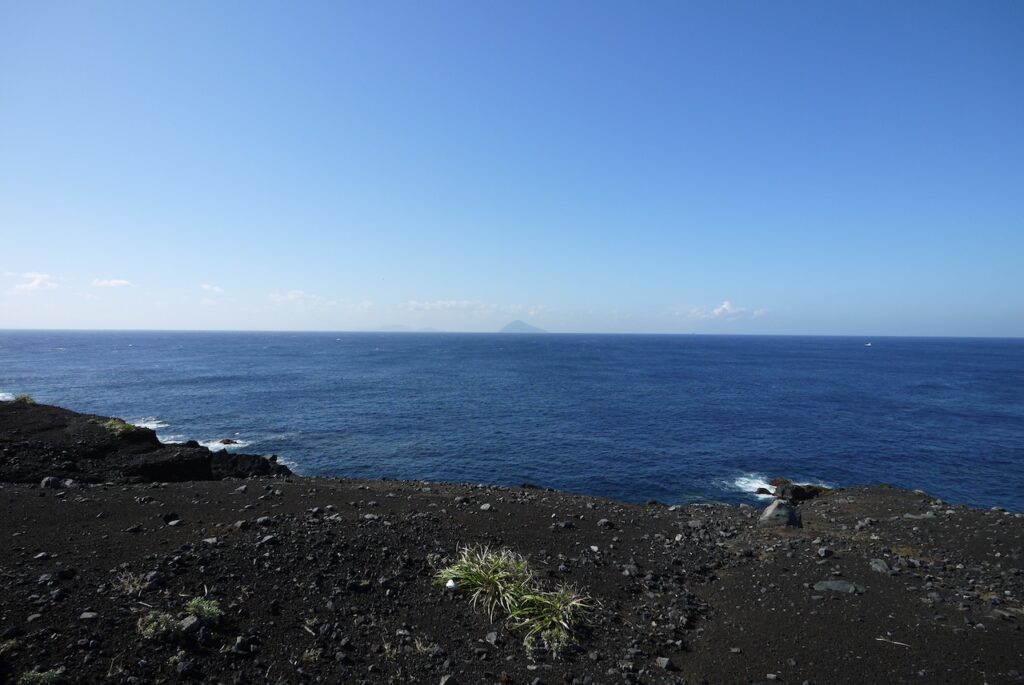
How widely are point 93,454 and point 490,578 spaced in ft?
74.9

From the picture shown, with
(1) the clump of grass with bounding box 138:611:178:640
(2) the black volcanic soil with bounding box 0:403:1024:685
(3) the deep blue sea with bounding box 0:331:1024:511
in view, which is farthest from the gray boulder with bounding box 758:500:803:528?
(1) the clump of grass with bounding box 138:611:178:640

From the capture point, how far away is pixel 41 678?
612 cm

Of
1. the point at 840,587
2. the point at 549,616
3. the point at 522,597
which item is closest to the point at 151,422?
the point at 522,597

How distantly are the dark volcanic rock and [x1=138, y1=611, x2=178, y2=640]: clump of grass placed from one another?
50.8 feet

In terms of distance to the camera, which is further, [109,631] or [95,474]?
[95,474]

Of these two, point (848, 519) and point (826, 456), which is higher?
point (848, 519)

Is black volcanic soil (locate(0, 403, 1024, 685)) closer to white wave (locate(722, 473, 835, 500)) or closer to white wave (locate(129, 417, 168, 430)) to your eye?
white wave (locate(722, 473, 835, 500))

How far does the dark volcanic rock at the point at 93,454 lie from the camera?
1928 cm

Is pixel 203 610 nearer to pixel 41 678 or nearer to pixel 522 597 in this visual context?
pixel 41 678

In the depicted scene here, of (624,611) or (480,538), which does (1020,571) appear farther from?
(480,538)

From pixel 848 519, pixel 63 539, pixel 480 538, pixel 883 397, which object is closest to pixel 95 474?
pixel 63 539

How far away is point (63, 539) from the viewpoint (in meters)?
10.5

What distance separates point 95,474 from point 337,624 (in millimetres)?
18444

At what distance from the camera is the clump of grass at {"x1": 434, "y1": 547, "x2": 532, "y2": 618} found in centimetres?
948
